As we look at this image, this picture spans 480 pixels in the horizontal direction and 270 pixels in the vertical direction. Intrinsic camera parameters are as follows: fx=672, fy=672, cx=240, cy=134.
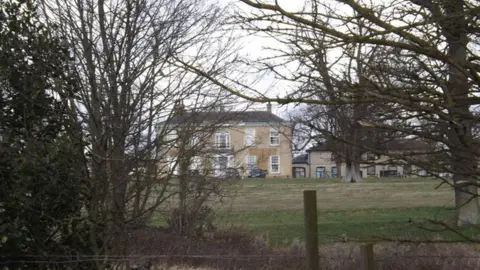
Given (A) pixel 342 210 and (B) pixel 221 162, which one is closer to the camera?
(B) pixel 221 162

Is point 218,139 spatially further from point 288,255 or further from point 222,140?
point 288,255

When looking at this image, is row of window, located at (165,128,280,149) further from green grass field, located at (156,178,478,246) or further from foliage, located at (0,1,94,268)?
foliage, located at (0,1,94,268)

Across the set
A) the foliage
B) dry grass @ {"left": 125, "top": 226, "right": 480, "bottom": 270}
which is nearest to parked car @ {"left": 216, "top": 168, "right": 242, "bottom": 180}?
dry grass @ {"left": 125, "top": 226, "right": 480, "bottom": 270}

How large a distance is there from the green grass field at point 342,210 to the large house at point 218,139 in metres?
0.63

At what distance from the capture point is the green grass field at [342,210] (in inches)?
570

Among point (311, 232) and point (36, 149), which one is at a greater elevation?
point (36, 149)

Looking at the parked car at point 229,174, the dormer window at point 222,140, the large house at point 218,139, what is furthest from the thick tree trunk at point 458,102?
the parked car at point 229,174

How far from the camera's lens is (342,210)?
24.6 metres

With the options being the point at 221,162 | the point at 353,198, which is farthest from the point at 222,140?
the point at 353,198

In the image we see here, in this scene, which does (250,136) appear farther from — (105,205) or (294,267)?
(105,205)

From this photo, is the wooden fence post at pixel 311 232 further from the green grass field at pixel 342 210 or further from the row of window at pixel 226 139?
the row of window at pixel 226 139

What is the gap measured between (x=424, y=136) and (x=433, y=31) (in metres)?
0.66

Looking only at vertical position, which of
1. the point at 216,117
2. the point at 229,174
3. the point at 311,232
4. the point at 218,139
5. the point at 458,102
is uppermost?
the point at 216,117

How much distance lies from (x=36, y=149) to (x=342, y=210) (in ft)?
62.9
